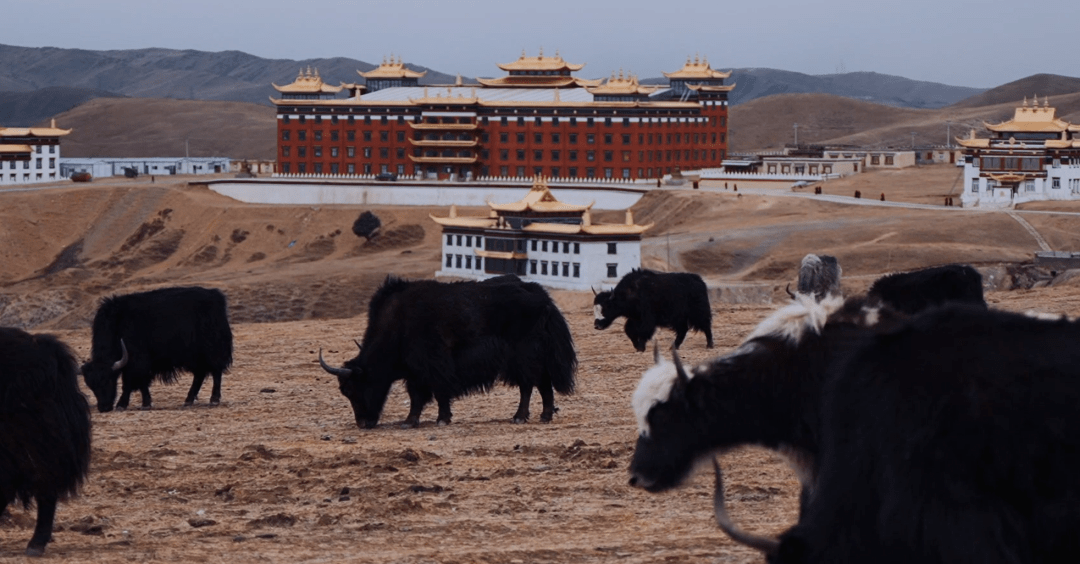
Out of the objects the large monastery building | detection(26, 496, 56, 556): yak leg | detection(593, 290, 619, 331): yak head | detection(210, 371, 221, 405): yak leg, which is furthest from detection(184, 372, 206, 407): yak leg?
the large monastery building

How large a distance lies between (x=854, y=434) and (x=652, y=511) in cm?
436

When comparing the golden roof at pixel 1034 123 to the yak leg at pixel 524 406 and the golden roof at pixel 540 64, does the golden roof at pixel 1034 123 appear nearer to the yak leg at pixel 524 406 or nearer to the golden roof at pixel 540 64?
the golden roof at pixel 540 64

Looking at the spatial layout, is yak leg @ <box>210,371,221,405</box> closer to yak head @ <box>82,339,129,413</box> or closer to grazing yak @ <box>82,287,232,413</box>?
grazing yak @ <box>82,287,232,413</box>

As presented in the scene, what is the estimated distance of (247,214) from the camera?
80.2 meters

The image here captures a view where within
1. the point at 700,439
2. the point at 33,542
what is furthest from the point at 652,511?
the point at 33,542

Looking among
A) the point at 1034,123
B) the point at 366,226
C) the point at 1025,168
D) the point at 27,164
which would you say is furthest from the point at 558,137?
the point at 27,164

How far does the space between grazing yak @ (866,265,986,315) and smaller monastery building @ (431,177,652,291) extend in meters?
38.9

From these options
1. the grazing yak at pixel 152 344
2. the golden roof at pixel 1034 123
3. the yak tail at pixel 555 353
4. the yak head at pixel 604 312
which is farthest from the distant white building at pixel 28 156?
the yak tail at pixel 555 353

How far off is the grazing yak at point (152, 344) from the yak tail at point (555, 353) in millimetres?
4352

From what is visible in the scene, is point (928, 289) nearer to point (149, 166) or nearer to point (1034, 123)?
point (1034, 123)

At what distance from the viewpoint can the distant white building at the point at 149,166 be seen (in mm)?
110812

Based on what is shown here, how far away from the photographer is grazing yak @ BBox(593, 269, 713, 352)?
21.8 meters

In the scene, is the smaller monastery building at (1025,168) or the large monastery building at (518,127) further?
the large monastery building at (518,127)

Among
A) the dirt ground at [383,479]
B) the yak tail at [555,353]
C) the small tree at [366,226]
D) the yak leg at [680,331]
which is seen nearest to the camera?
the dirt ground at [383,479]
